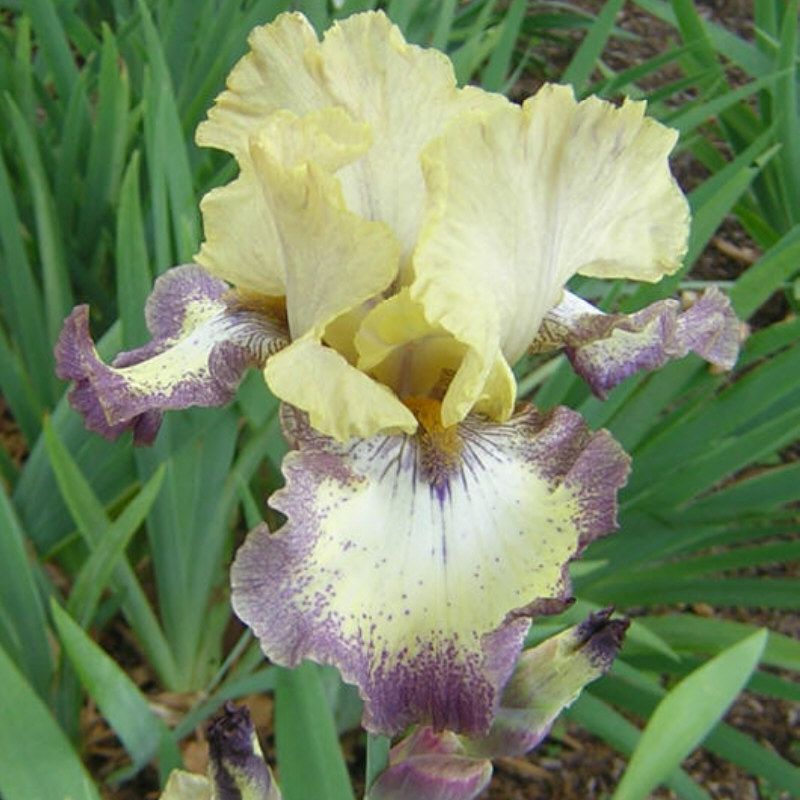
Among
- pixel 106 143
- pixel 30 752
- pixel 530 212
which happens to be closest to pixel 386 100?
pixel 530 212

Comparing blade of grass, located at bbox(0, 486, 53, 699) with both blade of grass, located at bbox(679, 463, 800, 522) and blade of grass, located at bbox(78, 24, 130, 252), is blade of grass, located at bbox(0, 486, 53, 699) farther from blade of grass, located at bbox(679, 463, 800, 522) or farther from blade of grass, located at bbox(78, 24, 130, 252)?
blade of grass, located at bbox(679, 463, 800, 522)

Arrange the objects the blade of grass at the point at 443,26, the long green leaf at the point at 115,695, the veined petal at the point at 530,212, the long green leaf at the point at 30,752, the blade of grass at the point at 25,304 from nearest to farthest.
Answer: the veined petal at the point at 530,212 → the long green leaf at the point at 30,752 → the long green leaf at the point at 115,695 → the blade of grass at the point at 25,304 → the blade of grass at the point at 443,26

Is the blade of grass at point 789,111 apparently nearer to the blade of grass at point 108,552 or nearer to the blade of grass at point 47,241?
the blade of grass at point 47,241

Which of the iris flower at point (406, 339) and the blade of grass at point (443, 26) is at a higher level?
the iris flower at point (406, 339)

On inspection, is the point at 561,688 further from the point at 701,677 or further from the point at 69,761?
the point at 69,761

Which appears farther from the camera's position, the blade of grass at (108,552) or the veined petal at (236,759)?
the blade of grass at (108,552)

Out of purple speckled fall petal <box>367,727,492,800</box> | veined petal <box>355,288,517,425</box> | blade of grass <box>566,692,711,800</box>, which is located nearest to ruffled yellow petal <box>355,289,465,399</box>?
veined petal <box>355,288,517,425</box>

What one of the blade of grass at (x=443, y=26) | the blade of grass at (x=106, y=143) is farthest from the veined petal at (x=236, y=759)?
the blade of grass at (x=443, y=26)

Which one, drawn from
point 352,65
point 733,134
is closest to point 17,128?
point 352,65

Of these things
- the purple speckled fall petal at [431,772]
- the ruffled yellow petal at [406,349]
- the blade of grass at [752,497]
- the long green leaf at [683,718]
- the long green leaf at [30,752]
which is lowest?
the long green leaf at [30,752]
